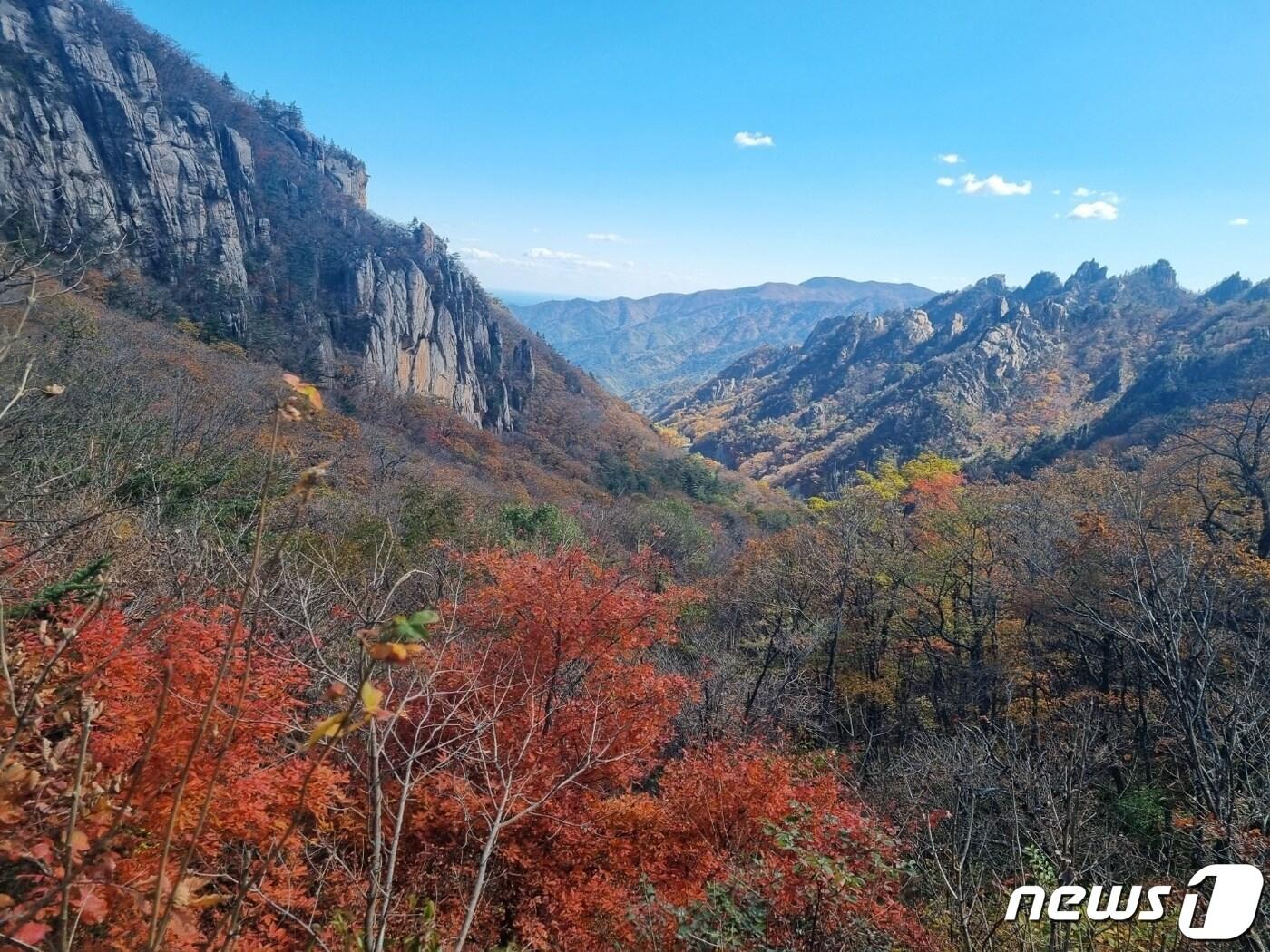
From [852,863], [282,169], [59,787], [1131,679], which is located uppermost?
[282,169]

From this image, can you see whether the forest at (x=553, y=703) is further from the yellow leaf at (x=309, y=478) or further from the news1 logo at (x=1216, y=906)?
the news1 logo at (x=1216, y=906)

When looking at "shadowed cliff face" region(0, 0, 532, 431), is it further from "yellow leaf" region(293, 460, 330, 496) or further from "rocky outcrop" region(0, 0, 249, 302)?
"yellow leaf" region(293, 460, 330, 496)

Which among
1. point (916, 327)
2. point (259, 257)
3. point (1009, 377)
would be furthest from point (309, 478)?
point (916, 327)

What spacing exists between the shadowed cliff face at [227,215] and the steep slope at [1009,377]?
5512 cm

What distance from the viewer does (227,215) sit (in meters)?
64.4

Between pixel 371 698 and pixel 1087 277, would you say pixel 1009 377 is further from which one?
pixel 371 698

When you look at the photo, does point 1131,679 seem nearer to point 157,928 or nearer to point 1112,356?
point 157,928

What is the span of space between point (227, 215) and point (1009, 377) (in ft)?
347

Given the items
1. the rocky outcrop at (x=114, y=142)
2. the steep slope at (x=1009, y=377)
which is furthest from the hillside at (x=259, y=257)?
the steep slope at (x=1009, y=377)

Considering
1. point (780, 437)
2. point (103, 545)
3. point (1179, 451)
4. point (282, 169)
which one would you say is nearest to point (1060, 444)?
point (1179, 451)

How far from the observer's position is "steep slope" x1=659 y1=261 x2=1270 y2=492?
62594 millimetres

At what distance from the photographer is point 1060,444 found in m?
60.0

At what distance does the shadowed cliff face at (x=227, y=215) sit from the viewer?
52.4 metres

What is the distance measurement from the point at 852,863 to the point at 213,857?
683cm
